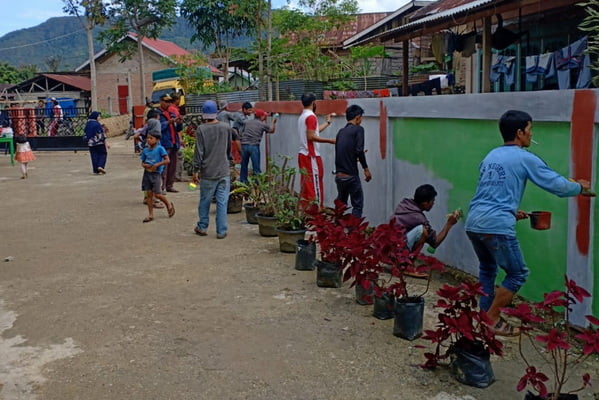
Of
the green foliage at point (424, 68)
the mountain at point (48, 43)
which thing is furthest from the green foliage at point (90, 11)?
the mountain at point (48, 43)

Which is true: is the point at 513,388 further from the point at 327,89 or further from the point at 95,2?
the point at 95,2

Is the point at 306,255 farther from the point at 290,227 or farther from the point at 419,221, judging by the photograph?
the point at 419,221

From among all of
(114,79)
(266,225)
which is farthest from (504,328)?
(114,79)

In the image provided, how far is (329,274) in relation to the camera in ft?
20.7

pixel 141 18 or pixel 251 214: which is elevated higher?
pixel 141 18

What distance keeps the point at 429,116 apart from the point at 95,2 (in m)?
33.6

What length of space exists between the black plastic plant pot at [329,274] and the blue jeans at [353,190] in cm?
171

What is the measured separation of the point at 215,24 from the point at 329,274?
112 feet

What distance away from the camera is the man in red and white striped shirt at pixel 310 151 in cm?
877

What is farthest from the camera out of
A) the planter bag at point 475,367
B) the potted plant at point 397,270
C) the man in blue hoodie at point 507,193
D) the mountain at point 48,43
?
the mountain at point 48,43

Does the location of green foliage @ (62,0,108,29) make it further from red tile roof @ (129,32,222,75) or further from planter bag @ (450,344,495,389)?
planter bag @ (450,344,495,389)

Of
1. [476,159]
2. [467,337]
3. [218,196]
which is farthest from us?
[218,196]

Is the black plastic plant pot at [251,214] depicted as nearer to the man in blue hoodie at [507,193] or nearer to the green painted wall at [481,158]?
the green painted wall at [481,158]

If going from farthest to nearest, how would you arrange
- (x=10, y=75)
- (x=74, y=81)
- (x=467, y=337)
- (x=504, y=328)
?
(x=10, y=75) → (x=74, y=81) → (x=504, y=328) → (x=467, y=337)
